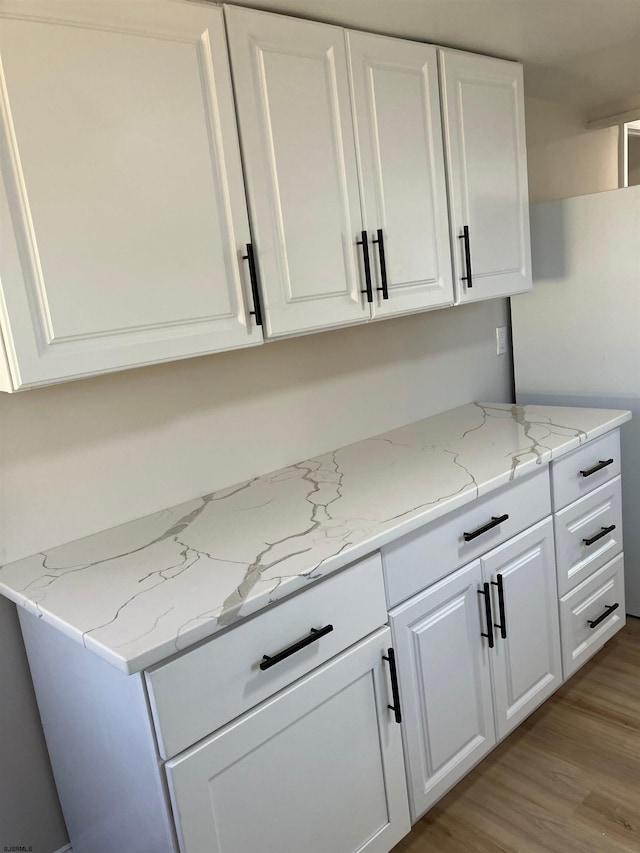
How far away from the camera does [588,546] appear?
230 centimetres

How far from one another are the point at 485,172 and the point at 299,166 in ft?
2.58

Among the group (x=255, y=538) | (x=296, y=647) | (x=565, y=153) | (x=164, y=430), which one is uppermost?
(x=565, y=153)

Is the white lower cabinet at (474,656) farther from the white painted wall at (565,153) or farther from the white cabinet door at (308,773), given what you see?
the white painted wall at (565,153)

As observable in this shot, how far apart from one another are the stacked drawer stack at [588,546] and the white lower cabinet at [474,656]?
79 mm

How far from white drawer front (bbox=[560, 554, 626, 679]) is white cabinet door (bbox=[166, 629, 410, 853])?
84 cm

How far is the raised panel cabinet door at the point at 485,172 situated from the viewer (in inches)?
82.7

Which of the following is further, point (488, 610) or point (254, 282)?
point (488, 610)

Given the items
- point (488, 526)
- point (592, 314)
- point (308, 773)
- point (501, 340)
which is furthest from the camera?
point (501, 340)

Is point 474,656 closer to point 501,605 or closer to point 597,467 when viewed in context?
point 501,605

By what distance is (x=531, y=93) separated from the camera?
9.29 ft

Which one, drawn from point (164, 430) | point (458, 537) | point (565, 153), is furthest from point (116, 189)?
point (565, 153)

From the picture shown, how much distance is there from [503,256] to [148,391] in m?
1.27

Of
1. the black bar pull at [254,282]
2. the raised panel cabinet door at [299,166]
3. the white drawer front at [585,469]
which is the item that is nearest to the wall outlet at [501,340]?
the white drawer front at [585,469]

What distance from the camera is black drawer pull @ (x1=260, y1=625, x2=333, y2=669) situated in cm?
132
